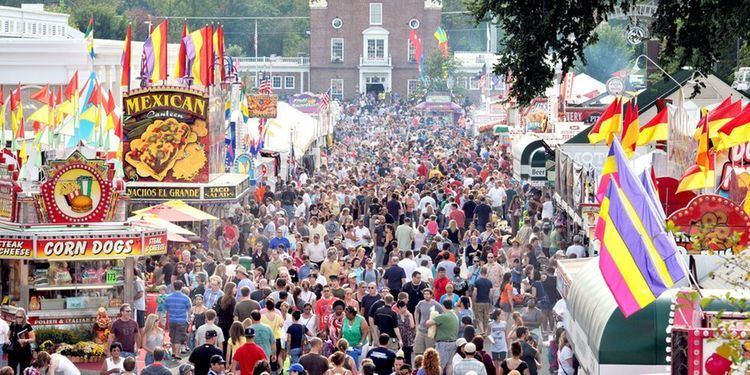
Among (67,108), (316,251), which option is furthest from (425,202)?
(67,108)

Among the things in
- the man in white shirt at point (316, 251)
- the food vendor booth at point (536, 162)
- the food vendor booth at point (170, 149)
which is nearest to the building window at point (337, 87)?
the food vendor booth at point (536, 162)

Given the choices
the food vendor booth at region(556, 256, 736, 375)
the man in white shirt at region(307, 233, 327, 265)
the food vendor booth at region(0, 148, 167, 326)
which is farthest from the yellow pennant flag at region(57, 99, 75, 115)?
the food vendor booth at region(556, 256, 736, 375)

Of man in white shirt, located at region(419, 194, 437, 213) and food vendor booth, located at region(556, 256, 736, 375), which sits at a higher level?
food vendor booth, located at region(556, 256, 736, 375)

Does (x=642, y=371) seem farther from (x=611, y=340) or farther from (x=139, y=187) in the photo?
(x=139, y=187)

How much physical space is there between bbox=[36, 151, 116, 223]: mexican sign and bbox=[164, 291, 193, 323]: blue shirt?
5.24ft

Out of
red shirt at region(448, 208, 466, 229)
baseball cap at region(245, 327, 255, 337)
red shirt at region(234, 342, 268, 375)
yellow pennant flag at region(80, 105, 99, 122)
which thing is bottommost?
red shirt at region(448, 208, 466, 229)

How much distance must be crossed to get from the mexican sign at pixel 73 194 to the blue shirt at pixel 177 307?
160cm

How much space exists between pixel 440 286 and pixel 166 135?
1115cm

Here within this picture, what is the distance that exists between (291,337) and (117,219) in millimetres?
4320

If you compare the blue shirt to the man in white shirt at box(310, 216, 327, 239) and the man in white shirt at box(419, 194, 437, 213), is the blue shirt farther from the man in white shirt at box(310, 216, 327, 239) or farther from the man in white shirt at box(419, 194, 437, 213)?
the man in white shirt at box(419, 194, 437, 213)

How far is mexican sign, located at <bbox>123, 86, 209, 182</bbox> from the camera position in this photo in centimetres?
3097

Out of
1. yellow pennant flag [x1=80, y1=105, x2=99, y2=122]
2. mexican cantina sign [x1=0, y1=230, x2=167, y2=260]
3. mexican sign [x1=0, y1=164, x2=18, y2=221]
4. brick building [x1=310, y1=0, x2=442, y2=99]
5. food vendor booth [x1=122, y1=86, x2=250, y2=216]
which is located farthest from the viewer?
brick building [x1=310, y1=0, x2=442, y2=99]

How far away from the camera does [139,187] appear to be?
102ft

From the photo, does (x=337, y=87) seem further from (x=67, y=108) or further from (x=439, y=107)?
(x=67, y=108)
